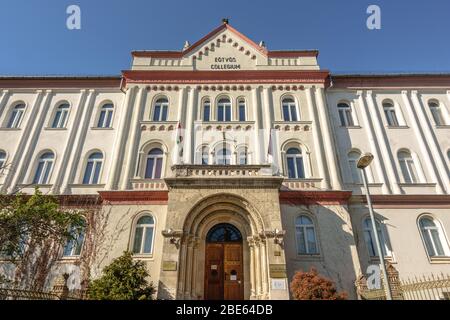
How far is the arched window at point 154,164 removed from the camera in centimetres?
1741

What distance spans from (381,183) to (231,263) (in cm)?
1055

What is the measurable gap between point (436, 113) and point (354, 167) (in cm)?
855

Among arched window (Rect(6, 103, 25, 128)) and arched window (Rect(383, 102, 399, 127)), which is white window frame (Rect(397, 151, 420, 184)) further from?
arched window (Rect(6, 103, 25, 128))

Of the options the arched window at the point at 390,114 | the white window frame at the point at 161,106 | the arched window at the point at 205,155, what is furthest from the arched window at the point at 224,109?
the arched window at the point at 390,114

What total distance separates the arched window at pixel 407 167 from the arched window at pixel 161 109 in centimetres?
1632

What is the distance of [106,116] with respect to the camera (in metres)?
20.1

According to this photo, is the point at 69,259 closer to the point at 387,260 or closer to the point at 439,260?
Answer: the point at 387,260

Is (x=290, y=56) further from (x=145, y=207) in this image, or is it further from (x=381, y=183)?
(x=145, y=207)

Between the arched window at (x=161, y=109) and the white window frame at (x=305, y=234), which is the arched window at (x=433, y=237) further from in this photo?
the arched window at (x=161, y=109)

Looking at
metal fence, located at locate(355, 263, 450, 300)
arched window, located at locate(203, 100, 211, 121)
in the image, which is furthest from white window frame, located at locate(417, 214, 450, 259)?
arched window, located at locate(203, 100, 211, 121)

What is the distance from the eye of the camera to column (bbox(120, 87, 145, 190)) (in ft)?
55.4

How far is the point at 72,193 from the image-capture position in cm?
1686
